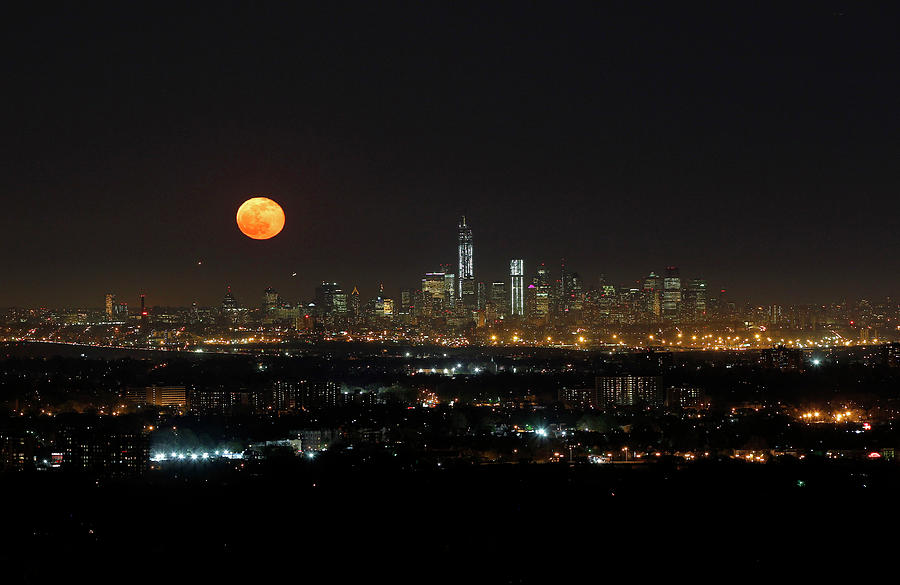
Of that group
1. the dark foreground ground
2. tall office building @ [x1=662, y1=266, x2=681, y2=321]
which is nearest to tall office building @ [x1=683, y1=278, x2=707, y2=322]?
tall office building @ [x1=662, y1=266, x2=681, y2=321]

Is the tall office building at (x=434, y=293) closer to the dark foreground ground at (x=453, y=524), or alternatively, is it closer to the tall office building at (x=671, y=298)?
the tall office building at (x=671, y=298)

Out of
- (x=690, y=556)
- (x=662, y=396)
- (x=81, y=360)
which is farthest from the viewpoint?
(x=81, y=360)

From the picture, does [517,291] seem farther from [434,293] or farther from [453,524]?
[453,524]

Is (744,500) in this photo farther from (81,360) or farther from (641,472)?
(81,360)

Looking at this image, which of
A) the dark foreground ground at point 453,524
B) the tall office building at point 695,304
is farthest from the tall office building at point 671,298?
the dark foreground ground at point 453,524

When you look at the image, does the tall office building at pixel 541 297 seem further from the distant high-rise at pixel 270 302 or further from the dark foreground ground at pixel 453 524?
the dark foreground ground at pixel 453 524

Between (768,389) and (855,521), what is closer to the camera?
(855,521)

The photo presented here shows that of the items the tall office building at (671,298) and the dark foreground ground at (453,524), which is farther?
the tall office building at (671,298)

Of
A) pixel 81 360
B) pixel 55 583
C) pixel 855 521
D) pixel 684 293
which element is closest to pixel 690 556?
pixel 855 521
